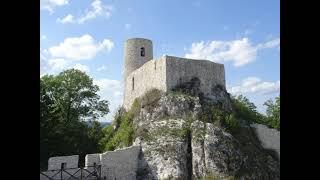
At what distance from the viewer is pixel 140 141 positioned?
26109 mm

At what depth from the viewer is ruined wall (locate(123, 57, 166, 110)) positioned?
28.8m

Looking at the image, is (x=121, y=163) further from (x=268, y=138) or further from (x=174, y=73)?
(x=268, y=138)

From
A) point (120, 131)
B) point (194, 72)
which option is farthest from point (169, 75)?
point (120, 131)

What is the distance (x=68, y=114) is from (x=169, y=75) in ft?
23.7

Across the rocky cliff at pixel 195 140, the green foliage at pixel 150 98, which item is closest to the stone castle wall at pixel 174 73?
the green foliage at pixel 150 98

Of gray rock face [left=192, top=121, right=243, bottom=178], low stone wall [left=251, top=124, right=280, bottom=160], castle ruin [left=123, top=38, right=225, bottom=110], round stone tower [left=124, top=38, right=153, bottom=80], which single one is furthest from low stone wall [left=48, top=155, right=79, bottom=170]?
low stone wall [left=251, top=124, right=280, bottom=160]

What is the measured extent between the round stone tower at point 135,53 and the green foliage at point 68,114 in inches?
128

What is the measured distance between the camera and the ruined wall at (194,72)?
28.6m

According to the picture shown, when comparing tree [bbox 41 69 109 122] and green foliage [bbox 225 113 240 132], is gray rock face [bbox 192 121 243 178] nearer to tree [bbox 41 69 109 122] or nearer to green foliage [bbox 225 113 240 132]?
green foliage [bbox 225 113 240 132]

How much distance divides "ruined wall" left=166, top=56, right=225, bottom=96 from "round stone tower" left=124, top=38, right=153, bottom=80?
4682 mm

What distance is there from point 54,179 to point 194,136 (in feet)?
27.2

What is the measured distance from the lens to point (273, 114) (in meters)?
39.6

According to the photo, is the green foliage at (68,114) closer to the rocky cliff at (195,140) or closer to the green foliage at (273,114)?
the rocky cliff at (195,140)
